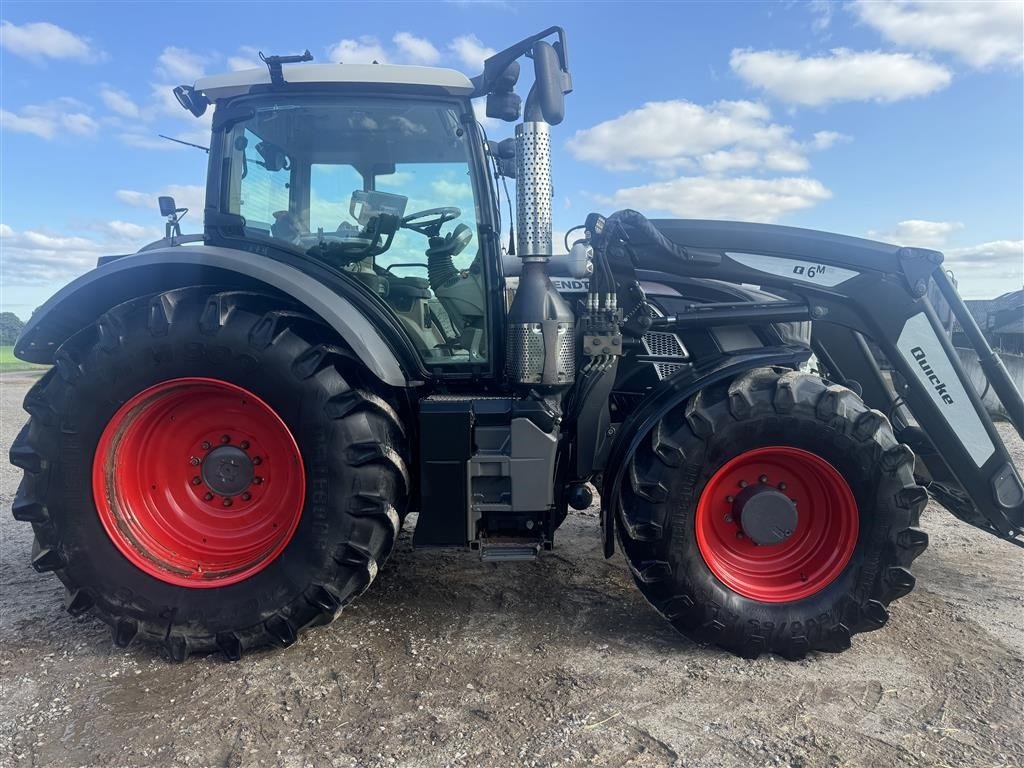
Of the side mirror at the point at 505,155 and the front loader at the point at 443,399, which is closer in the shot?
the front loader at the point at 443,399

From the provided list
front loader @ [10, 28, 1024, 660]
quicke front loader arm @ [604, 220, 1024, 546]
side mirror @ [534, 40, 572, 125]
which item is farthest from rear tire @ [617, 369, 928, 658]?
side mirror @ [534, 40, 572, 125]

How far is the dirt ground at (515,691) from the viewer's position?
2318mm

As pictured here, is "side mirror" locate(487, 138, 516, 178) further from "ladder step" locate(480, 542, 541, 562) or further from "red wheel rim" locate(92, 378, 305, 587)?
"ladder step" locate(480, 542, 541, 562)

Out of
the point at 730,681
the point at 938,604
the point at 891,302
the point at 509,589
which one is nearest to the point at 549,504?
the point at 509,589

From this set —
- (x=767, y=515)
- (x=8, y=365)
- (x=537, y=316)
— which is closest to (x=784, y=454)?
(x=767, y=515)

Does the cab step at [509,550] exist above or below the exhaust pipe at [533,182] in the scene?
below

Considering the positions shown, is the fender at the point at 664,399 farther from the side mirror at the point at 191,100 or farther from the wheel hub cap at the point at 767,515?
the side mirror at the point at 191,100

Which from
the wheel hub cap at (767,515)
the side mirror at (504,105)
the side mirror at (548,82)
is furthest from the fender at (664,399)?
the side mirror at (504,105)

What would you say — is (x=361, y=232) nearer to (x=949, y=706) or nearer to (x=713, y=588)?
(x=713, y=588)

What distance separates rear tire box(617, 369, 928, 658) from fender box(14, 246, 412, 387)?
1320 mm

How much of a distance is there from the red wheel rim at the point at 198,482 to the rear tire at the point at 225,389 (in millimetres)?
35

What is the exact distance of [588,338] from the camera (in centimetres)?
324

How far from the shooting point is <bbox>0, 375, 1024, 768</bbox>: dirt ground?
232 centimetres

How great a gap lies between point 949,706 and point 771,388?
1.41m
